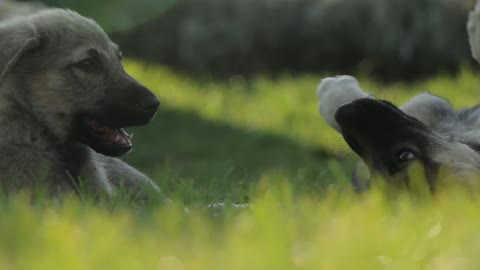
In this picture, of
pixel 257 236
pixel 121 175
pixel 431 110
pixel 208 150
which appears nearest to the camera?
pixel 257 236

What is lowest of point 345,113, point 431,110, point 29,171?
point 29,171

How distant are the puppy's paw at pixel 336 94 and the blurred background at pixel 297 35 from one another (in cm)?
689

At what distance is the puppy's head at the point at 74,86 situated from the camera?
4.19 metres

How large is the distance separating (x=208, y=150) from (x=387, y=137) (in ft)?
16.2

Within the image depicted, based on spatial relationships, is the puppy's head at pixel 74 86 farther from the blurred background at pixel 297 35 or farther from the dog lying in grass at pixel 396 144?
the blurred background at pixel 297 35

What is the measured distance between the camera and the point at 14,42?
4.23 metres

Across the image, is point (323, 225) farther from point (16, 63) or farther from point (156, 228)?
point (16, 63)

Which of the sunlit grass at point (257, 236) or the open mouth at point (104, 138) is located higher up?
the sunlit grass at point (257, 236)

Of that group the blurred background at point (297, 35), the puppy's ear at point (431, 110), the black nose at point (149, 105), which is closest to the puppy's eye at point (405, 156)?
the puppy's ear at point (431, 110)

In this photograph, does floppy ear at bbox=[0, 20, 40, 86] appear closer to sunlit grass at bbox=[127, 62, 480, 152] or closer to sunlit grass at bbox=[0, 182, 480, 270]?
sunlit grass at bbox=[0, 182, 480, 270]

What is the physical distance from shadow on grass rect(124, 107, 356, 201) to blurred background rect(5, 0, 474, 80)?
2.16 meters

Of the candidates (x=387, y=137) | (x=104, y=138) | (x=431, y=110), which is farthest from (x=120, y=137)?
(x=431, y=110)

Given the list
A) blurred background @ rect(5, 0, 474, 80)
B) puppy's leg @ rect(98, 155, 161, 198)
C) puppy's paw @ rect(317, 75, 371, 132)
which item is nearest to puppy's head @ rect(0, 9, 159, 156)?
puppy's leg @ rect(98, 155, 161, 198)

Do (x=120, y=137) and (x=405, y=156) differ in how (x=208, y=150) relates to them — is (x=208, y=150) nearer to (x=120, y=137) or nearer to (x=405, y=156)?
(x=120, y=137)
